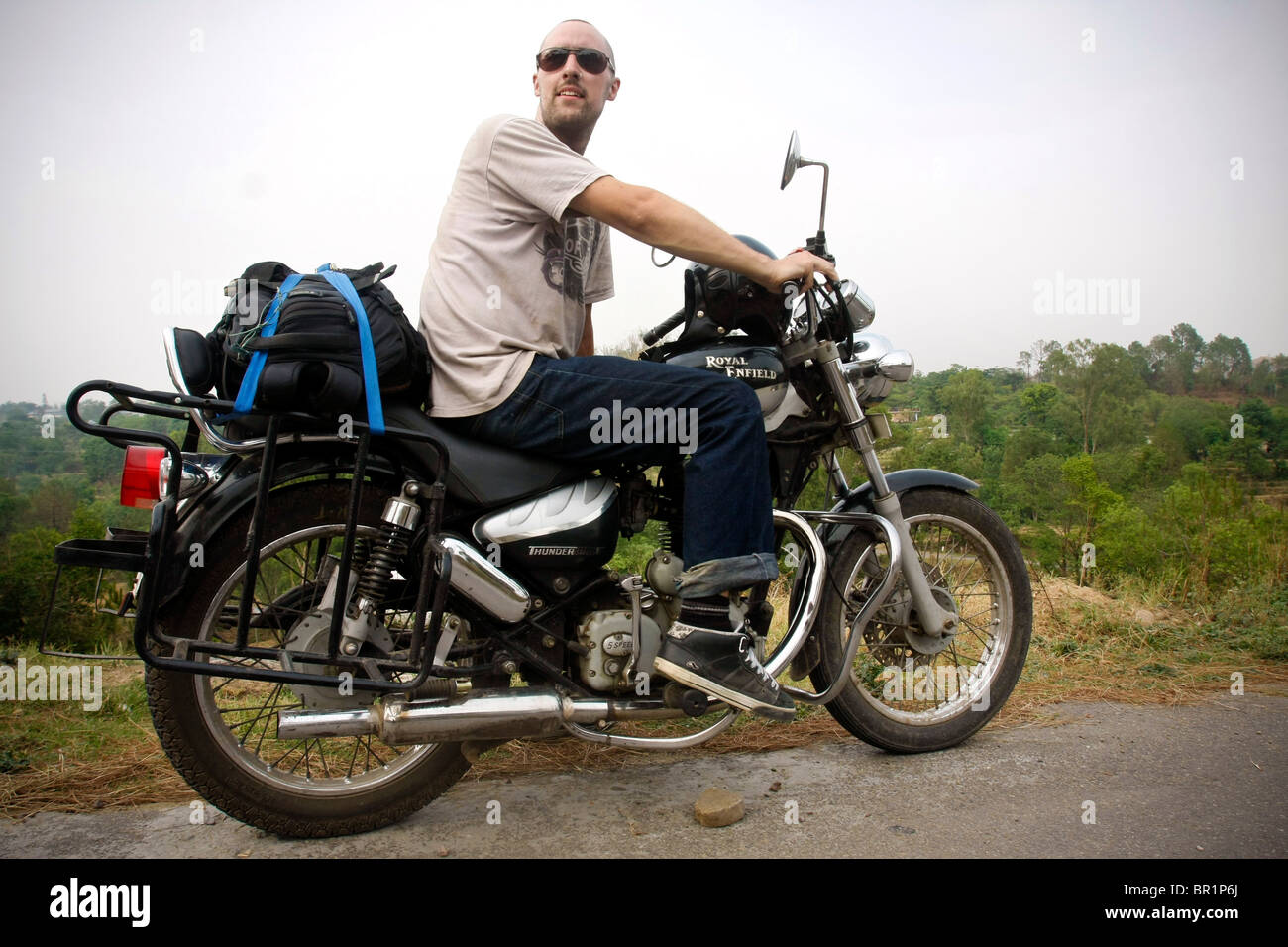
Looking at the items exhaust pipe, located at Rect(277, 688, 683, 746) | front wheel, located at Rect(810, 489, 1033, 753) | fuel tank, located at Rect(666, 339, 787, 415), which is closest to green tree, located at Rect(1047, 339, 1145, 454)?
front wheel, located at Rect(810, 489, 1033, 753)

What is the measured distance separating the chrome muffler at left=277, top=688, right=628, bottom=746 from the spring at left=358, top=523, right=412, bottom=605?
0.31 metres

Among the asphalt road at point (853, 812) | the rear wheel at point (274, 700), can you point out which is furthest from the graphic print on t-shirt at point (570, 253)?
the asphalt road at point (853, 812)

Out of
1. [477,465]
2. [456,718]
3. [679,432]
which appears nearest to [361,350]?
[477,465]

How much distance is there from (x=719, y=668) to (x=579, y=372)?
0.98 m

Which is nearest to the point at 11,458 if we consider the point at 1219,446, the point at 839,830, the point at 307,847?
the point at 307,847

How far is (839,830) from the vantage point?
2.51m

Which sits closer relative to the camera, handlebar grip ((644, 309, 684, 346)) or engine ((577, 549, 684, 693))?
engine ((577, 549, 684, 693))

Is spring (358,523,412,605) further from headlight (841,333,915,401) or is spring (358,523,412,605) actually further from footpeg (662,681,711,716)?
headlight (841,333,915,401)

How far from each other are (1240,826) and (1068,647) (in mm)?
2008

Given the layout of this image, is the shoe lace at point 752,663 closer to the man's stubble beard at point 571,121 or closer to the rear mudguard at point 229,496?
the rear mudguard at point 229,496

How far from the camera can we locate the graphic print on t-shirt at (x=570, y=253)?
2.62m

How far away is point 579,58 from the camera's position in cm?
268

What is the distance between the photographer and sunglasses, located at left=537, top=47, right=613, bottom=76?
268cm
